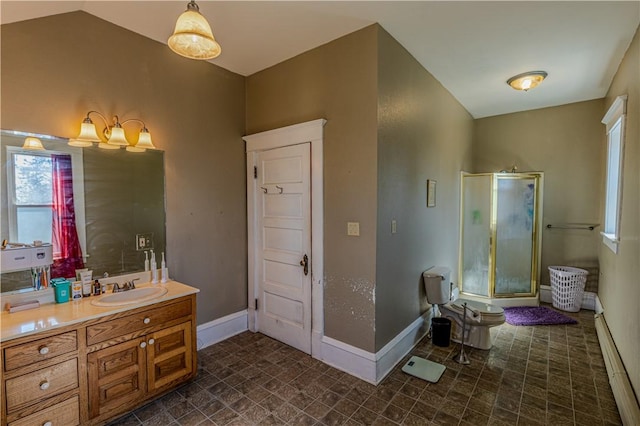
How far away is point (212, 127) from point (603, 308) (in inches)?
180

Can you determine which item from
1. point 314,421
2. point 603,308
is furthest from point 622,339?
point 314,421

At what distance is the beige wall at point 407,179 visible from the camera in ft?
7.77

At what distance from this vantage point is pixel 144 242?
2484 mm

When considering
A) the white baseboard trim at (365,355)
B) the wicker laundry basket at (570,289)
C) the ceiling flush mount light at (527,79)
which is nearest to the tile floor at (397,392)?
the white baseboard trim at (365,355)

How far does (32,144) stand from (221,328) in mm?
2105

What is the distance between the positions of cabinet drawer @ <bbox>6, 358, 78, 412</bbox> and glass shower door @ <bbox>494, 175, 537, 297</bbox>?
447cm

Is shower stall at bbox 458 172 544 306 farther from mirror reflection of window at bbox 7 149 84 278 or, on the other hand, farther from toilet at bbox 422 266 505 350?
mirror reflection of window at bbox 7 149 84 278

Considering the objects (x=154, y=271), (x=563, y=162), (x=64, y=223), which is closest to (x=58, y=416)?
(x=154, y=271)

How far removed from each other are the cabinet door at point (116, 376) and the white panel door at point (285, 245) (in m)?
1.27

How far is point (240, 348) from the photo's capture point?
2.88 m

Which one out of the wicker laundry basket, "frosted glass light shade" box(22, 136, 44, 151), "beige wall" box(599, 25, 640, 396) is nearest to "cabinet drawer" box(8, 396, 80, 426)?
"frosted glass light shade" box(22, 136, 44, 151)

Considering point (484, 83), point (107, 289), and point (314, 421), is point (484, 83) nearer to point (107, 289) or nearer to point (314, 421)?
point (314, 421)

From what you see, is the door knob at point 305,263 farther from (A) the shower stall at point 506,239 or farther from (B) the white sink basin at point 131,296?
(A) the shower stall at point 506,239

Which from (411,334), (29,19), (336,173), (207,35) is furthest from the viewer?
(411,334)
